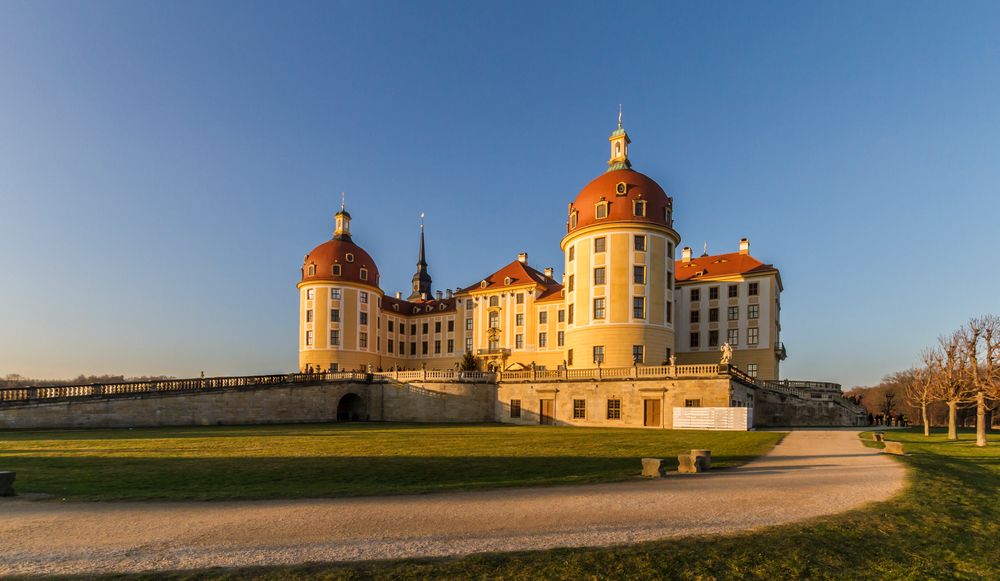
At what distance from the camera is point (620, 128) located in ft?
197

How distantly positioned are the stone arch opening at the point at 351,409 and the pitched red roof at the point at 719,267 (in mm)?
36810

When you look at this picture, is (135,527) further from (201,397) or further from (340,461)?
(201,397)

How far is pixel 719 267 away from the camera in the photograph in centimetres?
6419

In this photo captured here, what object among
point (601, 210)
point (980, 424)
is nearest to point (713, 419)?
point (980, 424)

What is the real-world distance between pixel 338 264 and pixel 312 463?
Answer: 55.4 metres

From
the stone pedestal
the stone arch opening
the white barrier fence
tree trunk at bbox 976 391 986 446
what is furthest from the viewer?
the stone arch opening

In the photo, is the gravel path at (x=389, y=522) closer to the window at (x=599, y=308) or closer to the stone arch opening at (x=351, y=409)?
the window at (x=599, y=308)

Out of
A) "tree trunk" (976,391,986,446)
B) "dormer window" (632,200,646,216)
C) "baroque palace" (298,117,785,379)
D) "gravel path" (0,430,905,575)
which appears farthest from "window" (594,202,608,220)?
"gravel path" (0,430,905,575)

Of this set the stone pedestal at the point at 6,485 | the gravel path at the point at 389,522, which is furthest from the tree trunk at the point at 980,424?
the stone pedestal at the point at 6,485

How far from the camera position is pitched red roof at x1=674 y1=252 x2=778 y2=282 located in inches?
2403

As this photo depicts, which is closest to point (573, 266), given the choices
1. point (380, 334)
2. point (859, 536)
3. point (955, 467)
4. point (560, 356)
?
point (560, 356)

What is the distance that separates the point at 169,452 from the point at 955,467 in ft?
92.0

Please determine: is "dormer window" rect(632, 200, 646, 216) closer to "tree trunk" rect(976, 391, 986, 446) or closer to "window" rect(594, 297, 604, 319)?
"window" rect(594, 297, 604, 319)

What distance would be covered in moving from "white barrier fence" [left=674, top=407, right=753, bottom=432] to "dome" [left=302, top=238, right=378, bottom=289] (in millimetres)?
45938
